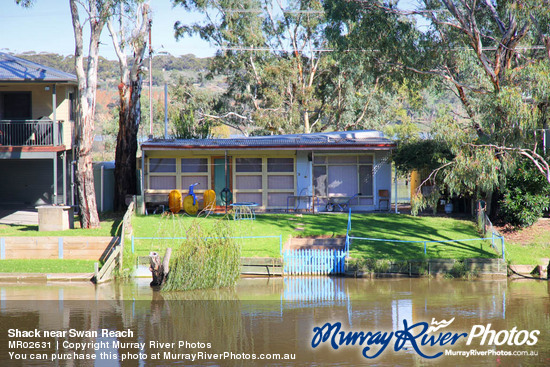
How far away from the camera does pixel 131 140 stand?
89.5 ft

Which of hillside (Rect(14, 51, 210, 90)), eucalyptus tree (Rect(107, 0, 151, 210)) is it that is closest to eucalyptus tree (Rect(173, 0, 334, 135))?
eucalyptus tree (Rect(107, 0, 151, 210))

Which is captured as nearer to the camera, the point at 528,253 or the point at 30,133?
the point at 528,253

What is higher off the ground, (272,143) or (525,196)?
(272,143)

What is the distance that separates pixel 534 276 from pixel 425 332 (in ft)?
24.0

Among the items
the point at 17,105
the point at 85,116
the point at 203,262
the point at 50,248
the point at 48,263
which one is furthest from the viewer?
the point at 17,105

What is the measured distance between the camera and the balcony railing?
24.3m

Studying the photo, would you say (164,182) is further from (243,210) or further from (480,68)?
(480,68)

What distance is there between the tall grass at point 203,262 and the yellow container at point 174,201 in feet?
28.9

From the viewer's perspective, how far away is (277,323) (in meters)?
12.6

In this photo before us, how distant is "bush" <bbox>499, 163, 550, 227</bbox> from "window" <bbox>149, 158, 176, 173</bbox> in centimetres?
1405

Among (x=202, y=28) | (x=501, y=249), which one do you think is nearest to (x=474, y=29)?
(x=501, y=249)

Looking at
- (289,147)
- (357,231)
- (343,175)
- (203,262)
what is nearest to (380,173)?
(343,175)

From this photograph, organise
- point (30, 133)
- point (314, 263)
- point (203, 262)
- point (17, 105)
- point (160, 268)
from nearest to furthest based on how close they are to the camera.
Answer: point (203, 262)
point (160, 268)
point (314, 263)
point (30, 133)
point (17, 105)

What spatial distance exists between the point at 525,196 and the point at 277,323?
39.8 ft
